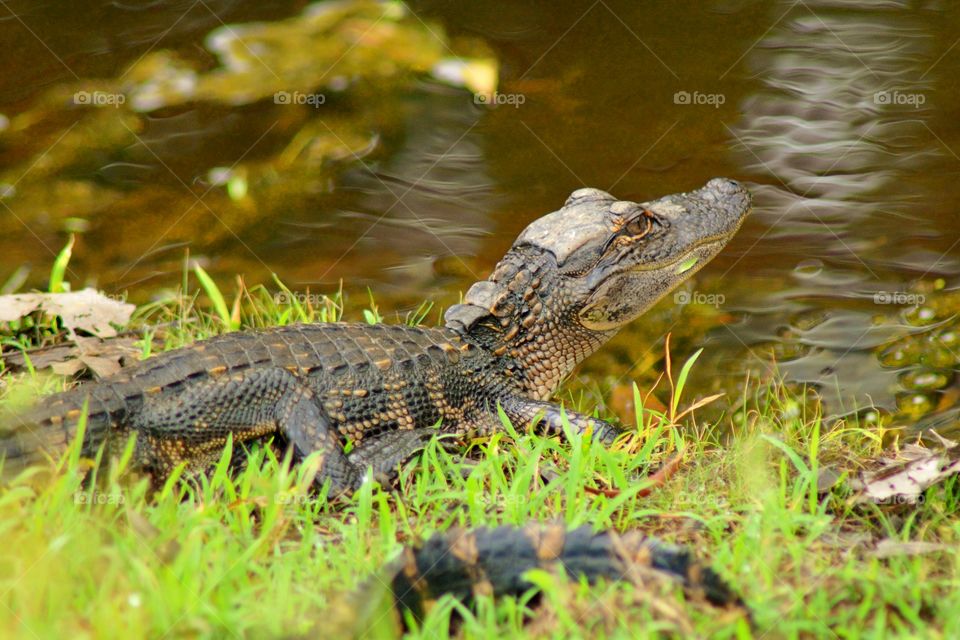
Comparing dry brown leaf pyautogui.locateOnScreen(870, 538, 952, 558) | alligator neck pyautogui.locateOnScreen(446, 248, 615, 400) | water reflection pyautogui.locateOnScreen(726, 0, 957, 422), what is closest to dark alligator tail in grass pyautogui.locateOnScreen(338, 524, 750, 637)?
dry brown leaf pyautogui.locateOnScreen(870, 538, 952, 558)

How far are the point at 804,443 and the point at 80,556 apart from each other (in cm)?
305

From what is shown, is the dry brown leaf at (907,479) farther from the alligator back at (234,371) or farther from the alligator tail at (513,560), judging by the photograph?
the alligator back at (234,371)

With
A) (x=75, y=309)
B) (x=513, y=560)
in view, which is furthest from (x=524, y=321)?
(x=75, y=309)

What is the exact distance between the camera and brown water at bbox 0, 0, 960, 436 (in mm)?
5891

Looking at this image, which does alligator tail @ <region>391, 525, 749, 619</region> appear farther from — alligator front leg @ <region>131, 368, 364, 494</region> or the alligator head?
the alligator head

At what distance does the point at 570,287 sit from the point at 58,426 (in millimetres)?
2389

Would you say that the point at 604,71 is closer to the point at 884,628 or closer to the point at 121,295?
the point at 121,295

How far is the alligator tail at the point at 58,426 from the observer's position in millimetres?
3327

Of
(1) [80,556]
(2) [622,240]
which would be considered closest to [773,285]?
(2) [622,240]

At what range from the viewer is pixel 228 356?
3867 millimetres

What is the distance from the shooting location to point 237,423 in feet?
12.3

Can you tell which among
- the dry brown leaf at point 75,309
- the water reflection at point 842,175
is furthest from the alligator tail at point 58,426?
the water reflection at point 842,175

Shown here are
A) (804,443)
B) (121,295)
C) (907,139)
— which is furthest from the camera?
(907,139)

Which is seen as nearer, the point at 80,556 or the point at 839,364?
the point at 80,556
